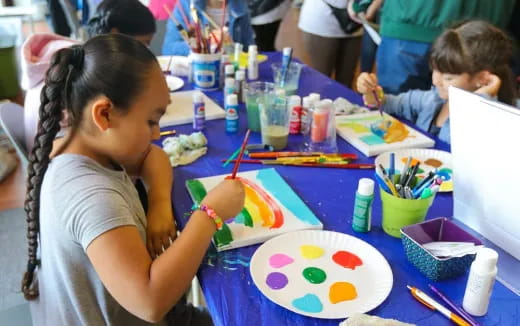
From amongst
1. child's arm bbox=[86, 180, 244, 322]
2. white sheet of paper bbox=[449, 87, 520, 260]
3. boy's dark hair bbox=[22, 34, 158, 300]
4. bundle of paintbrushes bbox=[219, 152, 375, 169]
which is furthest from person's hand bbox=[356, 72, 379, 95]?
child's arm bbox=[86, 180, 244, 322]

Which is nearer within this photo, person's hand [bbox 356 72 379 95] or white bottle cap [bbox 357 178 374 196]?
white bottle cap [bbox 357 178 374 196]

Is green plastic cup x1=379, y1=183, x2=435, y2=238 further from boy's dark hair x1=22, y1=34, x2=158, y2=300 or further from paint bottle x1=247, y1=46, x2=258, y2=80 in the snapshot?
paint bottle x1=247, y1=46, x2=258, y2=80

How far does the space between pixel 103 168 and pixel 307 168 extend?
1.74 feet

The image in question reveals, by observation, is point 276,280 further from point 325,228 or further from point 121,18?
point 121,18

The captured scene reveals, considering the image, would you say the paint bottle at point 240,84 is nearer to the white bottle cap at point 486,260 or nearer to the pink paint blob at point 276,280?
the pink paint blob at point 276,280

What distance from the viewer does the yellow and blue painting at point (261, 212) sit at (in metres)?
0.89

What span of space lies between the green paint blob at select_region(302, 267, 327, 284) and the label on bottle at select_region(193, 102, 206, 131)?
0.70m

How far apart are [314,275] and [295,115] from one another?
66cm

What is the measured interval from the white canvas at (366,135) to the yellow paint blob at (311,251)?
46cm

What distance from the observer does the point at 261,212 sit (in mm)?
973

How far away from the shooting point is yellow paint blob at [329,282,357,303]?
76 cm

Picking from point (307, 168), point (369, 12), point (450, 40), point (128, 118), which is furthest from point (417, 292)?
point (369, 12)

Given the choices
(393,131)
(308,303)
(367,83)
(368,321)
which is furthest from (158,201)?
(367,83)

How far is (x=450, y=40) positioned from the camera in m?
1.50
